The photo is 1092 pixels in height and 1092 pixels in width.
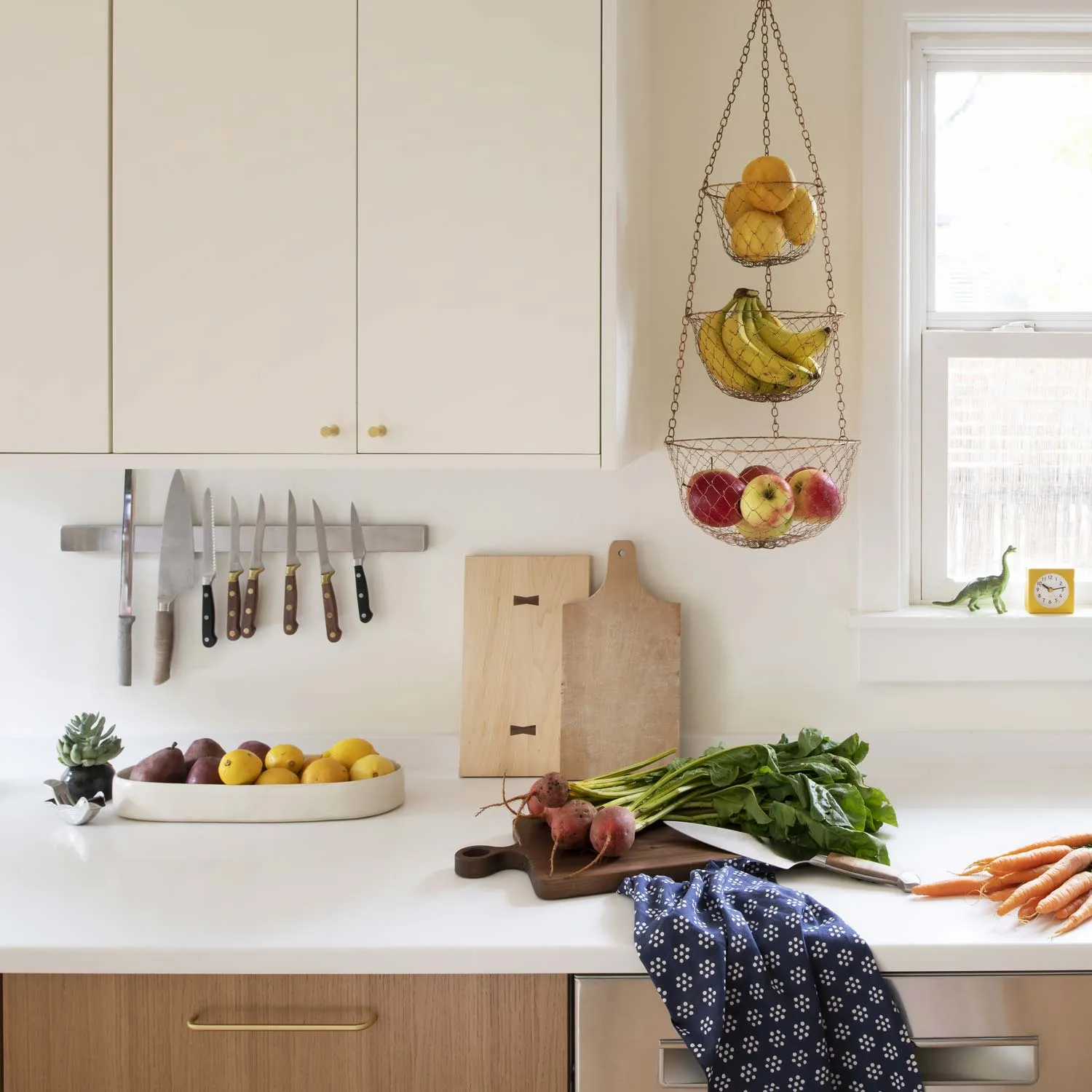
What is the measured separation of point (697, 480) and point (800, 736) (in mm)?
448

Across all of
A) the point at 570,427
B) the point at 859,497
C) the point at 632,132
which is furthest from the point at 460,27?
the point at 859,497

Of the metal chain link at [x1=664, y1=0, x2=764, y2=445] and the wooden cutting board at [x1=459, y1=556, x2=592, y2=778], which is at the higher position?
the metal chain link at [x1=664, y1=0, x2=764, y2=445]

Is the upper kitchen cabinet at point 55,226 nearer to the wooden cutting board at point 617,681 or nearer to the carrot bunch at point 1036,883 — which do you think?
the wooden cutting board at point 617,681

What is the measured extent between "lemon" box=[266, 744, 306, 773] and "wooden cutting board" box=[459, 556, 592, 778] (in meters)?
0.33

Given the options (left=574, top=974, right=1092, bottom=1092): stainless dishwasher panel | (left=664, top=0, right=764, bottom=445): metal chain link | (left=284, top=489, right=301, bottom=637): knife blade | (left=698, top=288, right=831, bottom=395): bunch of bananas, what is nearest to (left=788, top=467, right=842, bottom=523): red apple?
(left=698, top=288, right=831, bottom=395): bunch of bananas

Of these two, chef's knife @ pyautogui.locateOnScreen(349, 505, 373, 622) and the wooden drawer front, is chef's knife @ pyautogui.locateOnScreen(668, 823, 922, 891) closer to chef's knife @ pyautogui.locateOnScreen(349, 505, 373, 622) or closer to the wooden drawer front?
the wooden drawer front

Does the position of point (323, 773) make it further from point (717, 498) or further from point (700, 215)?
point (700, 215)

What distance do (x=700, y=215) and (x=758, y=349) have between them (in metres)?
0.36

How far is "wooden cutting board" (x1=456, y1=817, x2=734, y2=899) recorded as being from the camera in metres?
1.35

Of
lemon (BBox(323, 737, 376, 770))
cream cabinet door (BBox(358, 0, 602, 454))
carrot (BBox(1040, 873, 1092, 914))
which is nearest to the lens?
carrot (BBox(1040, 873, 1092, 914))

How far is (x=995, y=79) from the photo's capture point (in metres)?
1.96

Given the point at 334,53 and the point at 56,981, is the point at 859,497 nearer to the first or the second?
the point at 334,53

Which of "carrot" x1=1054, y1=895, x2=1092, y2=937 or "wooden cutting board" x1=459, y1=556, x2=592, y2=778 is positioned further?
"wooden cutting board" x1=459, y1=556, x2=592, y2=778

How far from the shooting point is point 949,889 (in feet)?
4.36
